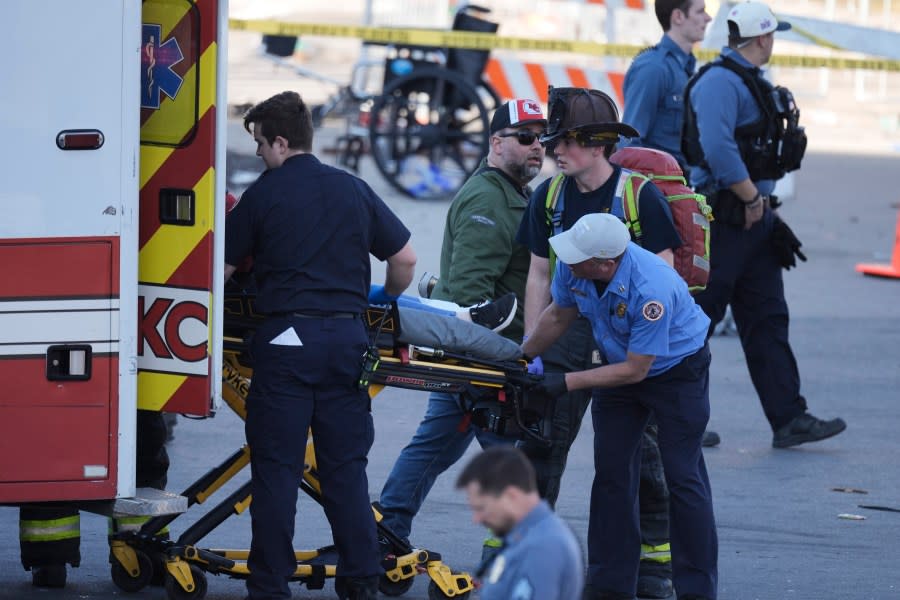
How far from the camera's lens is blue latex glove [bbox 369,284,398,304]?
5535 millimetres

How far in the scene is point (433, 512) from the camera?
→ 6988 mm

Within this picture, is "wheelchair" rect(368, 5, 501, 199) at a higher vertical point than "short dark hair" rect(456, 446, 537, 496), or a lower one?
lower

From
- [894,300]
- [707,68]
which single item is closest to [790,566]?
[707,68]

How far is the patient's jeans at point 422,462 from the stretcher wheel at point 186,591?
2.71 ft

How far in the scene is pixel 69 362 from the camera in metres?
4.86

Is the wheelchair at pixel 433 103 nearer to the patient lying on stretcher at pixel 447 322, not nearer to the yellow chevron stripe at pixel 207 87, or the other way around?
the patient lying on stretcher at pixel 447 322

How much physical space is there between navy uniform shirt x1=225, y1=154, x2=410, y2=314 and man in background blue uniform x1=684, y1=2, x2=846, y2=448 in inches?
118

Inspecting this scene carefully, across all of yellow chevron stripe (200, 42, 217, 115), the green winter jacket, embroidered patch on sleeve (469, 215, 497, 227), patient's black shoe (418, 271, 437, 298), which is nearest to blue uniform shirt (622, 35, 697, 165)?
patient's black shoe (418, 271, 437, 298)

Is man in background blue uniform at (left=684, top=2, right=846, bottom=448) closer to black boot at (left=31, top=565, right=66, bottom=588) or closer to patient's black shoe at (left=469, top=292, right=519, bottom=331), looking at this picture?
patient's black shoe at (left=469, top=292, right=519, bottom=331)

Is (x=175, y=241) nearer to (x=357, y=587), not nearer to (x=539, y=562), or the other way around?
(x=357, y=587)

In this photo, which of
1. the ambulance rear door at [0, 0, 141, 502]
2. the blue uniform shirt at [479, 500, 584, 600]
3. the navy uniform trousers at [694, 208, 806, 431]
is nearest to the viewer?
the blue uniform shirt at [479, 500, 584, 600]

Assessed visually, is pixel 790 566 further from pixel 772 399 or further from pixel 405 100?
pixel 405 100

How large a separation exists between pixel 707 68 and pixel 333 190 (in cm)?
320

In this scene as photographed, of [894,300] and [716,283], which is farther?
[894,300]
